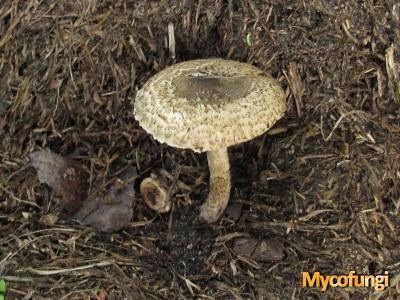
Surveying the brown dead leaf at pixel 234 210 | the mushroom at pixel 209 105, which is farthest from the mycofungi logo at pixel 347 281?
the mushroom at pixel 209 105

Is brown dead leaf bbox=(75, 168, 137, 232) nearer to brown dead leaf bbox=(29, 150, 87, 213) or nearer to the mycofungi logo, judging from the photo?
brown dead leaf bbox=(29, 150, 87, 213)

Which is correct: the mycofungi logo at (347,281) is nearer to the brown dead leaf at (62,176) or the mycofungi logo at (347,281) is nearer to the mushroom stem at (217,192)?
the mushroom stem at (217,192)

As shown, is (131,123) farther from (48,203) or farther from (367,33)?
(367,33)

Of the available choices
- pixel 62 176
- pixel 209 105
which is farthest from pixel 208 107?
pixel 62 176

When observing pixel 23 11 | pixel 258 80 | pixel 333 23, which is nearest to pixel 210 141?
pixel 258 80

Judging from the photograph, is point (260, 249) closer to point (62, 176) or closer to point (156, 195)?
point (156, 195)
